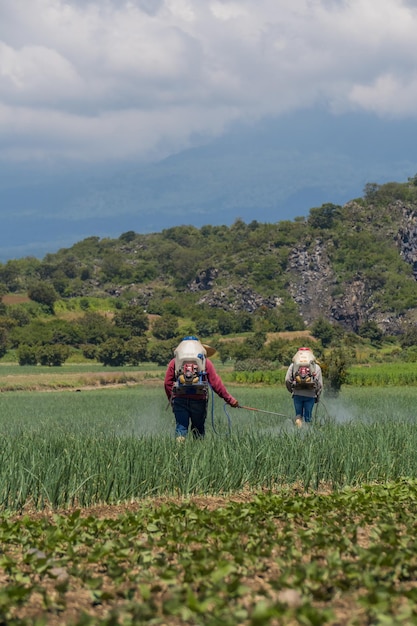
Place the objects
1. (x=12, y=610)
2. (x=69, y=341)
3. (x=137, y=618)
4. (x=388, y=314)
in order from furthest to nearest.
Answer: (x=388, y=314)
(x=69, y=341)
(x=12, y=610)
(x=137, y=618)

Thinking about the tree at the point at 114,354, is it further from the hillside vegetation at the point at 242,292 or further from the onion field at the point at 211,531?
the onion field at the point at 211,531

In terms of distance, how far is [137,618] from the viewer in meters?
4.60

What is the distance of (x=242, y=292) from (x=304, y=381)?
269 feet

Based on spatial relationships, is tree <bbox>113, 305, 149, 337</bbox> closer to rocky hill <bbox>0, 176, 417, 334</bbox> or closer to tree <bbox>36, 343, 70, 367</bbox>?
rocky hill <bbox>0, 176, 417, 334</bbox>

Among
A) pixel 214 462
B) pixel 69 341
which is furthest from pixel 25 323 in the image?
pixel 214 462

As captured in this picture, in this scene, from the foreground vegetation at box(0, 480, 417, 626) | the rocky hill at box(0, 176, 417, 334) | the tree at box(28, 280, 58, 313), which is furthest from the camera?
the rocky hill at box(0, 176, 417, 334)

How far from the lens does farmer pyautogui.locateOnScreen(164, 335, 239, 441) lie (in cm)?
1068

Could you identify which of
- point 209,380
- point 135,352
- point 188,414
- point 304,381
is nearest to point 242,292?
point 135,352

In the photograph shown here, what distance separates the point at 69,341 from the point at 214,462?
2602 inches

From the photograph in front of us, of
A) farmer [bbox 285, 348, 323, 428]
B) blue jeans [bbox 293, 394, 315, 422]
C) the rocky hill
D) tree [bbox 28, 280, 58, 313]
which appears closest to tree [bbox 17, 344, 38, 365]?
tree [bbox 28, 280, 58, 313]

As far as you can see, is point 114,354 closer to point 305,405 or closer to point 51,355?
point 51,355

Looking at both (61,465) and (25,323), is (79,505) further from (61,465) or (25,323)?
(25,323)

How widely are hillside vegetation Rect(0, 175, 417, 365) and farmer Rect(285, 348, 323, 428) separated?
47980 millimetres

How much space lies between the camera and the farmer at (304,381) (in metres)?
13.0
